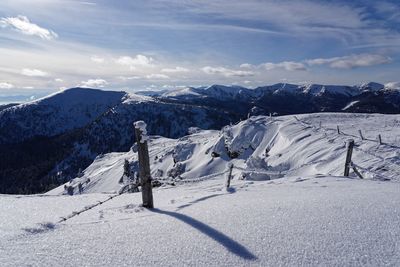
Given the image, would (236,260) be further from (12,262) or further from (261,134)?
(261,134)

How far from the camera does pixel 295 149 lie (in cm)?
2778

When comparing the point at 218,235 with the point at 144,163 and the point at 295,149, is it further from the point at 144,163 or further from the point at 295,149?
the point at 295,149

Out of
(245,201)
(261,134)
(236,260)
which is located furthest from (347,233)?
(261,134)

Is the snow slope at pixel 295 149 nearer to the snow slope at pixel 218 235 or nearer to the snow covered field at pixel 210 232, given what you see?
the snow covered field at pixel 210 232

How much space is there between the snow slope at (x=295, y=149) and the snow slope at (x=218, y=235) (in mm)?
4984

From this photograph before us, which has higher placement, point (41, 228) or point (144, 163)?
point (144, 163)

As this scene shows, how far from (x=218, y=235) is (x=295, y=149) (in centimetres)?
2354

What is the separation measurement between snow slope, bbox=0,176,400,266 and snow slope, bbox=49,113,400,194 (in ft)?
16.4

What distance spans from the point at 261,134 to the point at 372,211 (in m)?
34.4

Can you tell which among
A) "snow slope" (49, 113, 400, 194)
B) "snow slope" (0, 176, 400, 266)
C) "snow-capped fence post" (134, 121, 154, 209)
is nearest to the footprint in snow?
"snow slope" (0, 176, 400, 266)

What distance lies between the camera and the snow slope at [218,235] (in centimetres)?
454

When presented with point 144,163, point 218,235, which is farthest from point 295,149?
point 218,235

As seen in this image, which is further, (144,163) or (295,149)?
(295,149)

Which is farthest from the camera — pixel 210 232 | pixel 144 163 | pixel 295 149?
pixel 295 149
